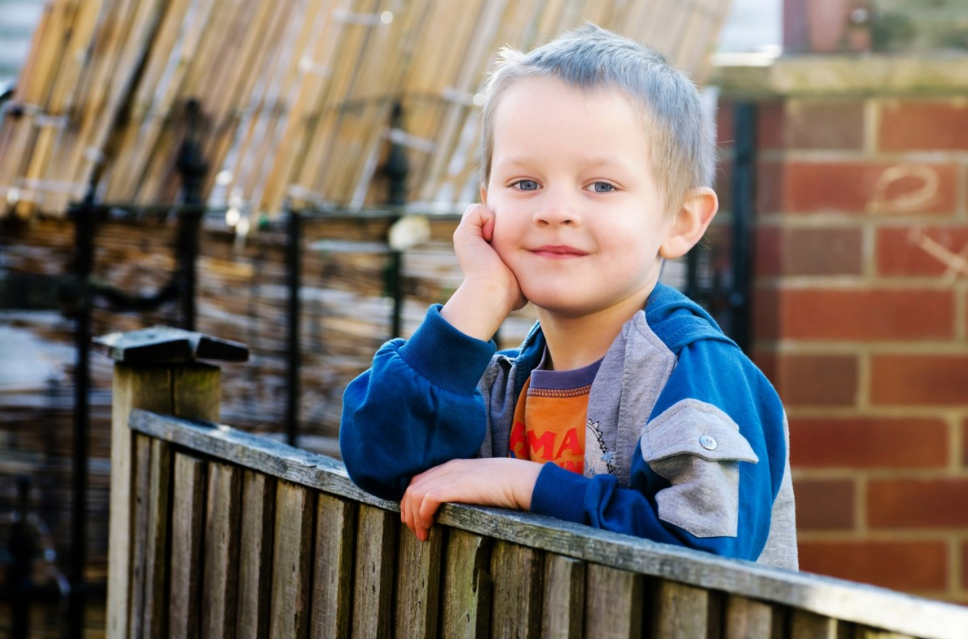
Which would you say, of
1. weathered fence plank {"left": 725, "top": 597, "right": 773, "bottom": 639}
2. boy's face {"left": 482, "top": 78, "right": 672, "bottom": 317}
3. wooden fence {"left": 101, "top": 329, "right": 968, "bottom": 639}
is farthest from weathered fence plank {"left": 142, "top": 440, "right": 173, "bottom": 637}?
weathered fence plank {"left": 725, "top": 597, "right": 773, "bottom": 639}

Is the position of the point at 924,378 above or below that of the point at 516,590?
above

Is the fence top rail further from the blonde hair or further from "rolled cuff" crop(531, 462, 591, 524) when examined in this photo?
the blonde hair

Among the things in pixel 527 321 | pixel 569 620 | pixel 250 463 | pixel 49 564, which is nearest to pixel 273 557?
pixel 250 463

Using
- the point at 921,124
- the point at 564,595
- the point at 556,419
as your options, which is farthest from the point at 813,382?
the point at 564,595

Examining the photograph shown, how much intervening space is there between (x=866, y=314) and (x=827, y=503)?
0.58 meters

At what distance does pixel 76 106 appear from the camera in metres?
3.70

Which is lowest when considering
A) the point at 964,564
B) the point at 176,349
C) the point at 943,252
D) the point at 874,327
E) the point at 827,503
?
the point at 964,564

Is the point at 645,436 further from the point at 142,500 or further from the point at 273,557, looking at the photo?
the point at 142,500

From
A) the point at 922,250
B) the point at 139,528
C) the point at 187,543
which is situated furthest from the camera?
the point at 922,250

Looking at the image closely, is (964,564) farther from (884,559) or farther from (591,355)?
(591,355)

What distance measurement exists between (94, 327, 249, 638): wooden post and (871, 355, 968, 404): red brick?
2063 mm

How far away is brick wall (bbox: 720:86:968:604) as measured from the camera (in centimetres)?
350

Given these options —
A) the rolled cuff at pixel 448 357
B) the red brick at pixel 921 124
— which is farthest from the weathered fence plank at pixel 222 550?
the red brick at pixel 921 124

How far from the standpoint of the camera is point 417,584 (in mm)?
1642
